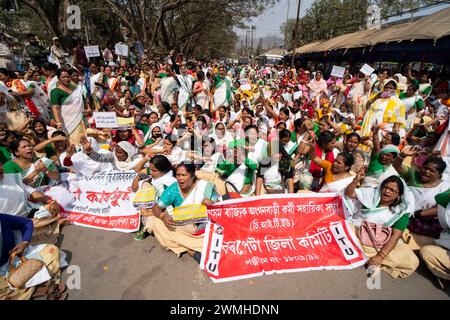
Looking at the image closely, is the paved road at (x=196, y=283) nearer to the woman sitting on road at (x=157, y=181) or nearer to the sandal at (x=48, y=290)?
the sandal at (x=48, y=290)

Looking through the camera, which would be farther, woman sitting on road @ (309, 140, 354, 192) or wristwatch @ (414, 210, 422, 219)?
woman sitting on road @ (309, 140, 354, 192)

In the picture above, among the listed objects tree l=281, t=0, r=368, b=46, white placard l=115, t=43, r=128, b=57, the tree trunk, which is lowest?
white placard l=115, t=43, r=128, b=57

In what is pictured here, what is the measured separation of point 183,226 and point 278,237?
1128 mm

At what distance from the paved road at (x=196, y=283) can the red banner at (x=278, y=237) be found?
0.35 feet

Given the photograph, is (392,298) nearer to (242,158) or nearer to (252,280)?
(252,280)

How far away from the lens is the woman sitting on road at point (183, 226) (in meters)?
2.86

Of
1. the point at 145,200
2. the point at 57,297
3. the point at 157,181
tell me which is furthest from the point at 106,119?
the point at 57,297

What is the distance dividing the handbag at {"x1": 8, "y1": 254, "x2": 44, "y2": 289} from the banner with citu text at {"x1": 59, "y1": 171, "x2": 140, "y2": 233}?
42.7 inches

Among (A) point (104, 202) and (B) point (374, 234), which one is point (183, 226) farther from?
(B) point (374, 234)

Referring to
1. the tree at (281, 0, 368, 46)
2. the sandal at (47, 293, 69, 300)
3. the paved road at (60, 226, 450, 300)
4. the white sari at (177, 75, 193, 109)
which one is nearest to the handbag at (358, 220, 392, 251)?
the paved road at (60, 226, 450, 300)

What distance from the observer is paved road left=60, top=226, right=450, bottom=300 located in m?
2.44

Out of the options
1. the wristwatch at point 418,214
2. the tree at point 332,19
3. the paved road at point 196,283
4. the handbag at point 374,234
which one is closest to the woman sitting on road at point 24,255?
the paved road at point 196,283

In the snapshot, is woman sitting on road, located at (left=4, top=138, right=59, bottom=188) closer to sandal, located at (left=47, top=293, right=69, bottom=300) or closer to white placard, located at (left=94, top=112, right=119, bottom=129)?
white placard, located at (left=94, top=112, right=119, bottom=129)
